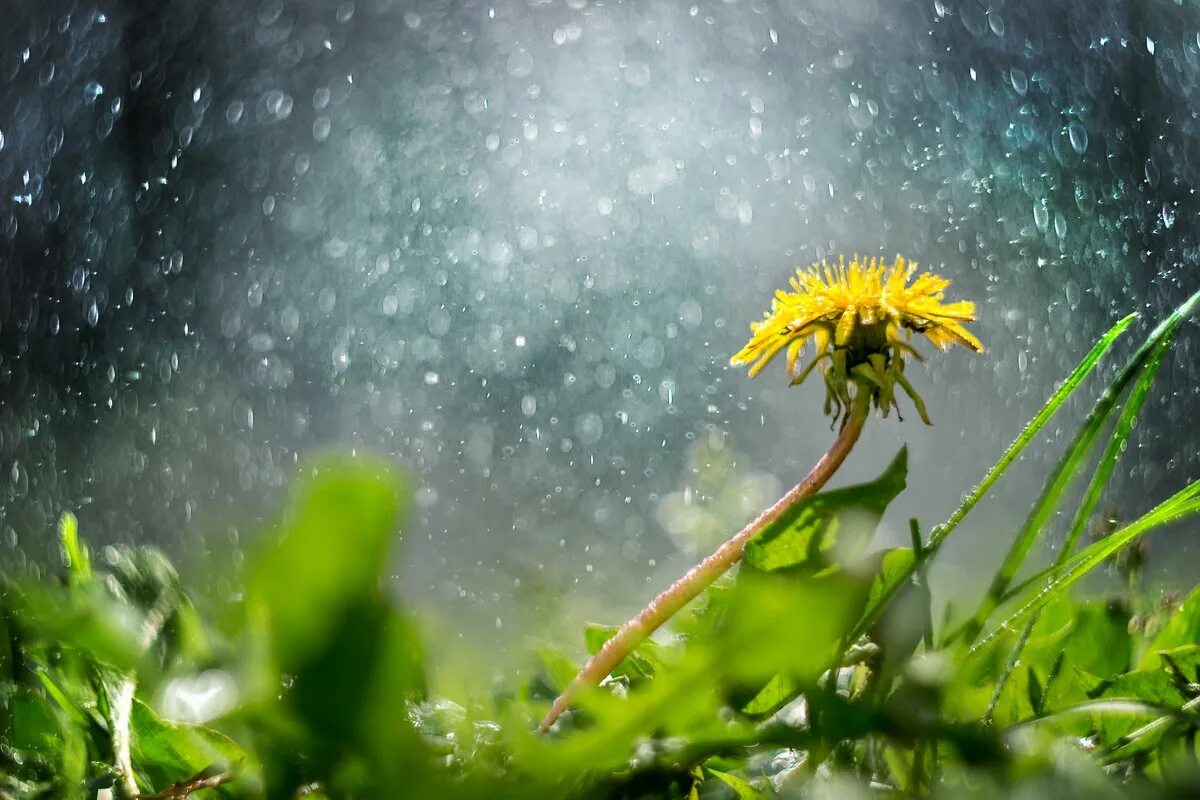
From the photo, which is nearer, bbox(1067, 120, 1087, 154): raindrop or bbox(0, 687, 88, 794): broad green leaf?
bbox(0, 687, 88, 794): broad green leaf

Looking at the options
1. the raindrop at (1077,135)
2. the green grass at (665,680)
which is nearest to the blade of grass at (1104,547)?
the green grass at (665,680)

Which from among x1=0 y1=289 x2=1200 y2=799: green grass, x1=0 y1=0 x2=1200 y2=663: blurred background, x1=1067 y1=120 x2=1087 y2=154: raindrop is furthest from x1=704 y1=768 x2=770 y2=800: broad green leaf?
x1=1067 y1=120 x2=1087 y2=154: raindrop

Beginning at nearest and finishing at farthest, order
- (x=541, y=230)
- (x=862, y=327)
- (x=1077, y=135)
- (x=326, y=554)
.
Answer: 1. (x=326, y=554)
2. (x=862, y=327)
3. (x=1077, y=135)
4. (x=541, y=230)

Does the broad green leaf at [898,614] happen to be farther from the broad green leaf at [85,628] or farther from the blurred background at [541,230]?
the blurred background at [541,230]

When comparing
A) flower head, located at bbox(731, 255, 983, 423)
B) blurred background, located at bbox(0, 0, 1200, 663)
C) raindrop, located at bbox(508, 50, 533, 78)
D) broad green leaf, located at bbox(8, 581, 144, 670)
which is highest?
raindrop, located at bbox(508, 50, 533, 78)

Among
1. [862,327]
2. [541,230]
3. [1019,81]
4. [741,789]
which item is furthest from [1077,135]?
[741,789]

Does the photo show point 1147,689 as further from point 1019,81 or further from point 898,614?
point 1019,81

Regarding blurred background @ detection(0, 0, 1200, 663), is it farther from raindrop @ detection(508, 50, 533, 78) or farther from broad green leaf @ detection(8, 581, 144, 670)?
broad green leaf @ detection(8, 581, 144, 670)

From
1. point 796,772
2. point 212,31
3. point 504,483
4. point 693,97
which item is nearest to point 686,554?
point 796,772
